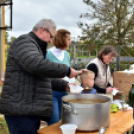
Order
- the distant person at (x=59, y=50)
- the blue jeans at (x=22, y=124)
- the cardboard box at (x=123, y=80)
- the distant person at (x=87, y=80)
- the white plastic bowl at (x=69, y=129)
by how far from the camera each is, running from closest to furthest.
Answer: the white plastic bowl at (x=69, y=129) → the blue jeans at (x=22, y=124) → the distant person at (x=87, y=80) → the distant person at (x=59, y=50) → the cardboard box at (x=123, y=80)

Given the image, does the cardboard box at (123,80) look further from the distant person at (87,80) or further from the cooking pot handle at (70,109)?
the cooking pot handle at (70,109)

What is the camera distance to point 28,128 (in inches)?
59.5

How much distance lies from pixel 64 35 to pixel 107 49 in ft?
2.37

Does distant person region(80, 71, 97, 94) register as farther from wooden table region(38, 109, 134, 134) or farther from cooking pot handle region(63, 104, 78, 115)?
cooking pot handle region(63, 104, 78, 115)

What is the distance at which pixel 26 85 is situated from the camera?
4.80 feet

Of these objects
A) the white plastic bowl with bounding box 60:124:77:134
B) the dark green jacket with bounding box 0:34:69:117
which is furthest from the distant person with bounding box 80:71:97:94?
the white plastic bowl with bounding box 60:124:77:134

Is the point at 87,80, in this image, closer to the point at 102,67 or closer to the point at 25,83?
the point at 25,83

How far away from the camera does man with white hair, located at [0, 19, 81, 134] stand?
4.55ft

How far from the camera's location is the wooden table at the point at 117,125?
4.92 ft

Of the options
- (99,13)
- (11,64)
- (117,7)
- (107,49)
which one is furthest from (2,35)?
(11,64)

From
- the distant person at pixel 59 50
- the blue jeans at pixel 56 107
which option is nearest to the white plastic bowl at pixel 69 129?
the blue jeans at pixel 56 107

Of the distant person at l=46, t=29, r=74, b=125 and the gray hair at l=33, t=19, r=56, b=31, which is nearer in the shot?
the gray hair at l=33, t=19, r=56, b=31

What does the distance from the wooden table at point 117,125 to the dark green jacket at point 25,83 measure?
Answer: 0.42 ft

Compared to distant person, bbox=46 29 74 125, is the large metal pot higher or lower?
lower
